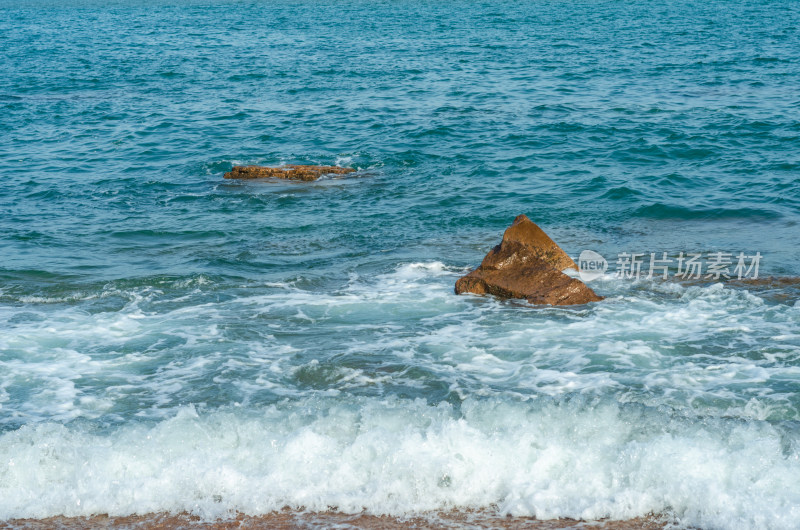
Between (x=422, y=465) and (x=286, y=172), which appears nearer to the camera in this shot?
(x=422, y=465)

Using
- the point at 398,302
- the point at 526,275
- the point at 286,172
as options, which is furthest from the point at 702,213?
the point at 286,172

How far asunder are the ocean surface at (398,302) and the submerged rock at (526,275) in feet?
1.02

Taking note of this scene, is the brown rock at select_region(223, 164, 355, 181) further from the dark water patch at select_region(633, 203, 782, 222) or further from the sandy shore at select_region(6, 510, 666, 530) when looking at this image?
the sandy shore at select_region(6, 510, 666, 530)

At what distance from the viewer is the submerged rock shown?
1093 cm

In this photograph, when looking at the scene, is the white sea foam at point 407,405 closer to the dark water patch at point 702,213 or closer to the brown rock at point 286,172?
the dark water patch at point 702,213

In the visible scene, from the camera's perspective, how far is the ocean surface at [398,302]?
712 centimetres

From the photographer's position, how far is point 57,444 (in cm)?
Answer: 756

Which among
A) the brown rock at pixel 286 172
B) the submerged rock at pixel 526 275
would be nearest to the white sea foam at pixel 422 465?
the submerged rock at pixel 526 275

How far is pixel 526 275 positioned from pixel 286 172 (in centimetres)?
844

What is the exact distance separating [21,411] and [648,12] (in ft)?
158

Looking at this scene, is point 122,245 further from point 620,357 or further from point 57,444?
point 620,357

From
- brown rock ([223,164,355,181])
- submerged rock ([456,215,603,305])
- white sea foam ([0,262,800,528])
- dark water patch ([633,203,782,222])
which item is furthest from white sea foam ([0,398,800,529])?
brown rock ([223,164,355,181])

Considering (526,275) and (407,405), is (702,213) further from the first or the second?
(407,405)

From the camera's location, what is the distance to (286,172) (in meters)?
18.1
